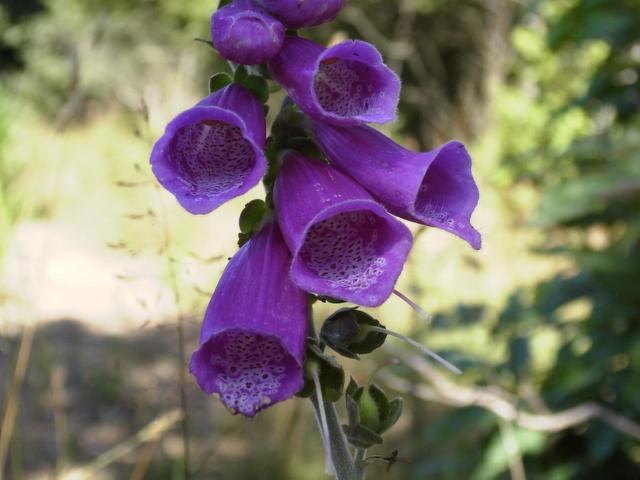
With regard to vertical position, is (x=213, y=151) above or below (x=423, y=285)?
above

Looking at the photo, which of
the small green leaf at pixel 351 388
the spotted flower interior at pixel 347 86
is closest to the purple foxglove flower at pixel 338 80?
the spotted flower interior at pixel 347 86

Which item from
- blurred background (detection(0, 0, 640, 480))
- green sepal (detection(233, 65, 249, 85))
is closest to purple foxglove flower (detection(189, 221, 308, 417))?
green sepal (detection(233, 65, 249, 85))

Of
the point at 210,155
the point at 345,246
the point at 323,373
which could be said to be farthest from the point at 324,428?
the point at 210,155

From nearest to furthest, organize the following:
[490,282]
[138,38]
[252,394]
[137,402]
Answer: [252,394] < [137,402] < [490,282] < [138,38]

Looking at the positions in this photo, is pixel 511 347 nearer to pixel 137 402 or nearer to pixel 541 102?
pixel 137 402

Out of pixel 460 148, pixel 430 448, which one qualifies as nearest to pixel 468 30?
pixel 430 448

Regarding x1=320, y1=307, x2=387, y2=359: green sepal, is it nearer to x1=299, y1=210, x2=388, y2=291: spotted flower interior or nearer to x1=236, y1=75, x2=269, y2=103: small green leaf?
x1=299, y1=210, x2=388, y2=291: spotted flower interior

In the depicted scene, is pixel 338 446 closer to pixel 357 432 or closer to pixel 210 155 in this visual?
pixel 357 432
